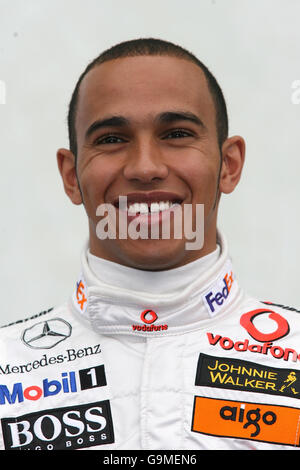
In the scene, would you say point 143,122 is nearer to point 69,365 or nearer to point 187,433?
point 69,365

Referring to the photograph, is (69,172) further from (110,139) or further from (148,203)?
(148,203)

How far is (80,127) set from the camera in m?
3.06

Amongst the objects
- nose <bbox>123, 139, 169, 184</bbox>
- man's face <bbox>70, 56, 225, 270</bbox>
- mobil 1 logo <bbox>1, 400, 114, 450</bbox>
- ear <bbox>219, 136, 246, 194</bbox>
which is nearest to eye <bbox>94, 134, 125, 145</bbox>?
man's face <bbox>70, 56, 225, 270</bbox>

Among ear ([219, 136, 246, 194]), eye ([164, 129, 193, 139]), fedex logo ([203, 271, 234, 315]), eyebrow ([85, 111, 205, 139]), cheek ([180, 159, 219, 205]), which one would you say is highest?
eyebrow ([85, 111, 205, 139])

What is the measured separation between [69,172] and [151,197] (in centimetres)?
58

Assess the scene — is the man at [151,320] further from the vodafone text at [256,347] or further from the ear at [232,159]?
the ear at [232,159]

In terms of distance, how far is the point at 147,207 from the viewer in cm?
284

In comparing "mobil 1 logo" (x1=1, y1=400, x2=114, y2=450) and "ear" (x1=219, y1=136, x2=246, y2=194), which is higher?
"ear" (x1=219, y1=136, x2=246, y2=194)

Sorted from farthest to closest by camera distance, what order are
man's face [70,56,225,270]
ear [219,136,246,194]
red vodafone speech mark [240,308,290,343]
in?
ear [219,136,246,194]
red vodafone speech mark [240,308,290,343]
man's face [70,56,225,270]

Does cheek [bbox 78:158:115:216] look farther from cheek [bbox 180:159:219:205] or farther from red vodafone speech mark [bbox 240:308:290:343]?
red vodafone speech mark [bbox 240:308:290:343]

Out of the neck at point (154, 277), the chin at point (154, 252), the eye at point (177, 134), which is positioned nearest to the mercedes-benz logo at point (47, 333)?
the neck at point (154, 277)

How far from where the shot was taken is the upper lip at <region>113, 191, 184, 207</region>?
9.23 ft

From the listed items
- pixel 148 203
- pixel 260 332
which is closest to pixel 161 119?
pixel 148 203

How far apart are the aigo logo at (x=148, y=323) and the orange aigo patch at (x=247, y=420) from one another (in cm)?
32
